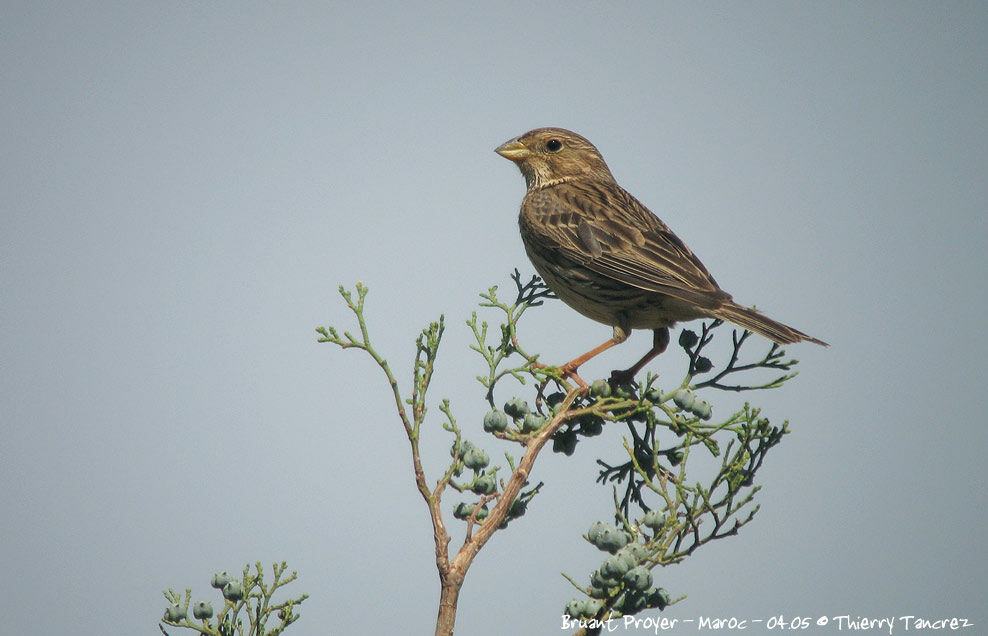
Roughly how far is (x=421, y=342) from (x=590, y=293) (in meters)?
2.36

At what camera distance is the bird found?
6.04 meters

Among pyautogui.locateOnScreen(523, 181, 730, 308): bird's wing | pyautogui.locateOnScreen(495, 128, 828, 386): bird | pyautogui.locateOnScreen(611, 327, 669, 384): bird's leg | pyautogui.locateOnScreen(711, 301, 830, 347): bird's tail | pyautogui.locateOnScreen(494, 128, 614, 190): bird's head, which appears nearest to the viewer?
pyautogui.locateOnScreen(711, 301, 830, 347): bird's tail

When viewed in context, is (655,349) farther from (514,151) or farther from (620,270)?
(514,151)

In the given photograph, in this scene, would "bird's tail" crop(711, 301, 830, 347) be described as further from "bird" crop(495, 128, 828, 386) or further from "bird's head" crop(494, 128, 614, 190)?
"bird's head" crop(494, 128, 614, 190)

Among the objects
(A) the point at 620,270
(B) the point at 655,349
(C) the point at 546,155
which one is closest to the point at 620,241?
(A) the point at 620,270

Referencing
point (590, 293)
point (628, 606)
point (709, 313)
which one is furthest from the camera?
point (590, 293)

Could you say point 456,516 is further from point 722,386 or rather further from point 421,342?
point 722,386

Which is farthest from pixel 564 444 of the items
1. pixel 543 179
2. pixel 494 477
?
pixel 543 179

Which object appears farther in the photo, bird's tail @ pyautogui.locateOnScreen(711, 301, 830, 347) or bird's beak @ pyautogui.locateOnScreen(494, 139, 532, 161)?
bird's beak @ pyautogui.locateOnScreen(494, 139, 532, 161)

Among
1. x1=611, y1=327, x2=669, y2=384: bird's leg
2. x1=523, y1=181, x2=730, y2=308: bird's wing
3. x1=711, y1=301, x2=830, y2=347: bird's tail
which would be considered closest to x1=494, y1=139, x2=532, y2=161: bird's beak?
x1=523, y1=181, x2=730, y2=308: bird's wing

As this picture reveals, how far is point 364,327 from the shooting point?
4480 mm

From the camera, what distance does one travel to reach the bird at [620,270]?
238 inches

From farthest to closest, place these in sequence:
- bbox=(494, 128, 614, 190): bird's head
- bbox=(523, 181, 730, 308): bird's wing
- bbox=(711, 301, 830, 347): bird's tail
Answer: bbox=(494, 128, 614, 190): bird's head → bbox=(523, 181, 730, 308): bird's wing → bbox=(711, 301, 830, 347): bird's tail

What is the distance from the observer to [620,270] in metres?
6.51
